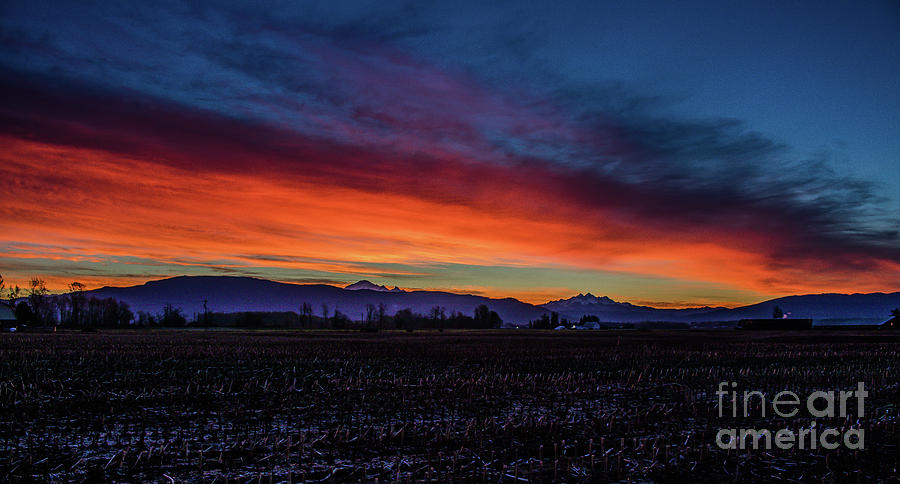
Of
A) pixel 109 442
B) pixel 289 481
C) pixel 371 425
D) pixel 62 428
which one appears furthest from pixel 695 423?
pixel 62 428

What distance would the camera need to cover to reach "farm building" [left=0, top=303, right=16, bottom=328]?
98.9 meters

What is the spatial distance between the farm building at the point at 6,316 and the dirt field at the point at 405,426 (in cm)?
9211

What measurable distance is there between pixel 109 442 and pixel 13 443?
1892 mm

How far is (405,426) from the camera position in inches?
554

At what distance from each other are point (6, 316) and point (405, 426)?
4959 inches

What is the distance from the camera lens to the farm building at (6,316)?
325ft

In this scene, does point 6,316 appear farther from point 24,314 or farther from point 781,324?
point 781,324

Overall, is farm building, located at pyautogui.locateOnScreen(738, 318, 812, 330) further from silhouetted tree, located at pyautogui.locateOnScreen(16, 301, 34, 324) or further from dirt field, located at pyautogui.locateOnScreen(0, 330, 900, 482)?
silhouetted tree, located at pyautogui.locateOnScreen(16, 301, 34, 324)

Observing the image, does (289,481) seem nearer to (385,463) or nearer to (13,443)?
(385,463)

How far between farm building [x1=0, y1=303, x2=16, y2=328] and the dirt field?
302 feet

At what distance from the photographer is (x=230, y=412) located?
1590 cm

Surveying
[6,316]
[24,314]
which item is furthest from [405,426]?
[24,314]

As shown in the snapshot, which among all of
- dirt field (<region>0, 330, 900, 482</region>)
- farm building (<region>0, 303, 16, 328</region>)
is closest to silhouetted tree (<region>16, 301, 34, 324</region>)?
farm building (<region>0, 303, 16, 328</region>)

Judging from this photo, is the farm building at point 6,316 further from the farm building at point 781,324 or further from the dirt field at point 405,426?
the farm building at point 781,324
